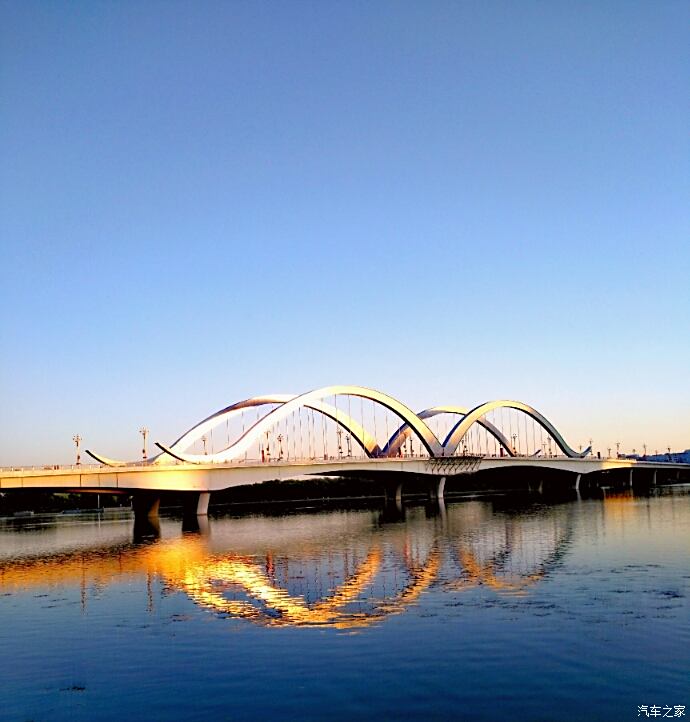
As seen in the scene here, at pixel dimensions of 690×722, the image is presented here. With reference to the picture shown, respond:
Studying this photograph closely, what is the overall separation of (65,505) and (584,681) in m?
119

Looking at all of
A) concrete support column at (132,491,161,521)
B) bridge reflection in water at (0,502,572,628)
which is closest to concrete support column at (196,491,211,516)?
concrete support column at (132,491,161,521)

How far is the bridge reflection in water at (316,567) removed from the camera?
19297mm

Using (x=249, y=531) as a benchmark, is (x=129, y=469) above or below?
above

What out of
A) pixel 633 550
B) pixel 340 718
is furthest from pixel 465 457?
Answer: pixel 340 718

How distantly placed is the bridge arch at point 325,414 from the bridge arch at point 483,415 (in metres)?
5.08

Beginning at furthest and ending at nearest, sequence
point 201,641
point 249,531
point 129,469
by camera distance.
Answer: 1. point 129,469
2. point 249,531
3. point 201,641

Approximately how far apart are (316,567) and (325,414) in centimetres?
5629

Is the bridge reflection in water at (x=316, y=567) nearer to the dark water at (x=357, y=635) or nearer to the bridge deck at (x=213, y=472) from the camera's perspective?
the dark water at (x=357, y=635)

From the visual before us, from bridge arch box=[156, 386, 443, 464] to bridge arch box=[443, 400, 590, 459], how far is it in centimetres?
508

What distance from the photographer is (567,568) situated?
939 inches

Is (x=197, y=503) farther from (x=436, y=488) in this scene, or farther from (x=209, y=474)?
(x=436, y=488)

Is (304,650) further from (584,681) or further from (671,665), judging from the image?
(671,665)

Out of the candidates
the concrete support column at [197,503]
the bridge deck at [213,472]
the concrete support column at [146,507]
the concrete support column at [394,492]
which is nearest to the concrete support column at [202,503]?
the concrete support column at [197,503]

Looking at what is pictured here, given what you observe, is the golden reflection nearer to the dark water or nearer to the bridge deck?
the dark water
